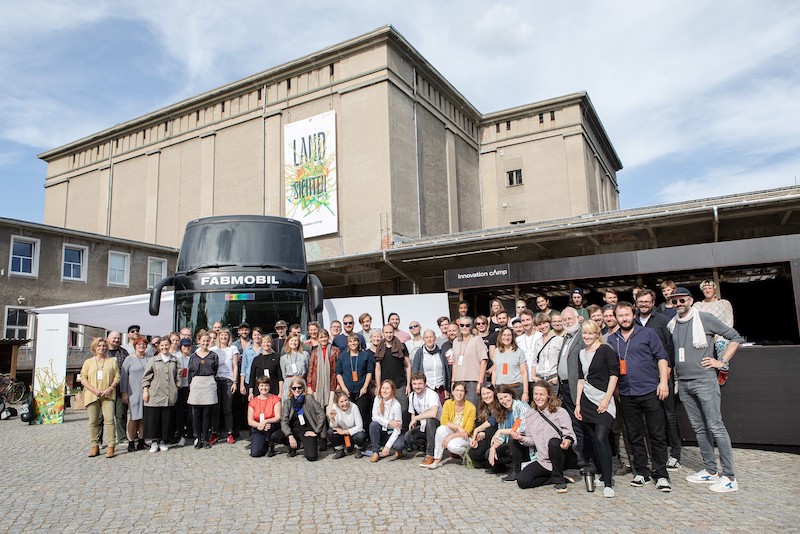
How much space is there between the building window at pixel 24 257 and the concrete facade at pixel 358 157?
1020 cm

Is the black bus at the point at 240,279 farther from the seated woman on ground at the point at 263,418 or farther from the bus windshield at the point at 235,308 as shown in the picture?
the seated woman on ground at the point at 263,418

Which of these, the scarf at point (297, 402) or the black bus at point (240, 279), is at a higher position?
the black bus at point (240, 279)

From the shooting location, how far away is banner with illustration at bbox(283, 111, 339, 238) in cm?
2894

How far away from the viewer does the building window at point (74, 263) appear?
81.4 ft

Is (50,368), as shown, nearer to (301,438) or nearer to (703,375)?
(301,438)

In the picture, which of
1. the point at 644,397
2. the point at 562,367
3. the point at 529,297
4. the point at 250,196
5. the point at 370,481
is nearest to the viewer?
the point at 644,397

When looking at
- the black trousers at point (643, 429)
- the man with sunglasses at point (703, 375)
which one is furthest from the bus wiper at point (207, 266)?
the man with sunglasses at point (703, 375)

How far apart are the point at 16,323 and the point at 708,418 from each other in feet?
82.8

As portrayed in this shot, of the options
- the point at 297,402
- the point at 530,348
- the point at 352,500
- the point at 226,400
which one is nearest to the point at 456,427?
the point at 530,348

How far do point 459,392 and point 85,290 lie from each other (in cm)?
2317

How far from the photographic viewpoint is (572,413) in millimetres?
6816

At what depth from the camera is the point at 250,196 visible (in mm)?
31750

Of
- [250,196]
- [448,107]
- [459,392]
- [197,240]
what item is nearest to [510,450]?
[459,392]

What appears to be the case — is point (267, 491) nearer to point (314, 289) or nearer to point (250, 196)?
point (314, 289)
